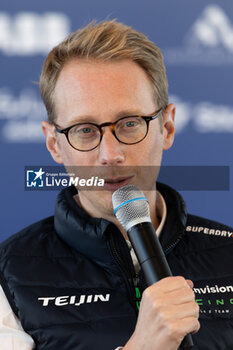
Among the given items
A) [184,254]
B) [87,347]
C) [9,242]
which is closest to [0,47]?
[9,242]

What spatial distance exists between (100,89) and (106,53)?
0.11 metres

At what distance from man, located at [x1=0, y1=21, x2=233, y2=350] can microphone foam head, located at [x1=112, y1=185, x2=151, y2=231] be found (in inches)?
5.9

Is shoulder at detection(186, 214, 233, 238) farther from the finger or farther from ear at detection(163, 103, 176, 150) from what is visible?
the finger

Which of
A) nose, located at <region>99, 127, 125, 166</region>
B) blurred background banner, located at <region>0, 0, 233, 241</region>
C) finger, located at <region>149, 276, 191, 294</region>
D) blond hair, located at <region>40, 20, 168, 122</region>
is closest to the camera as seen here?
finger, located at <region>149, 276, 191, 294</region>

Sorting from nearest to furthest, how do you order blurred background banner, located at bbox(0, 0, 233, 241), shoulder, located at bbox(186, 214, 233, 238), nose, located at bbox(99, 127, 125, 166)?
1. nose, located at bbox(99, 127, 125, 166)
2. shoulder, located at bbox(186, 214, 233, 238)
3. blurred background banner, located at bbox(0, 0, 233, 241)

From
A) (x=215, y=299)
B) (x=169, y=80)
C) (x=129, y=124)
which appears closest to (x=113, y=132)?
(x=129, y=124)

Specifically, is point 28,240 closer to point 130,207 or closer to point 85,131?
point 85,131

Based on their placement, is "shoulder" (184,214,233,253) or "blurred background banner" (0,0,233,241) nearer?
"shoulder" (184,214,233,253)

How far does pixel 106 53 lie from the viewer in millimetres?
1426

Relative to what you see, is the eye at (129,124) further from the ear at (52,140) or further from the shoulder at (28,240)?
the shoulder at (28,240)

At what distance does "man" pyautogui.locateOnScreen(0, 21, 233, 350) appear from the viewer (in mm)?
1308

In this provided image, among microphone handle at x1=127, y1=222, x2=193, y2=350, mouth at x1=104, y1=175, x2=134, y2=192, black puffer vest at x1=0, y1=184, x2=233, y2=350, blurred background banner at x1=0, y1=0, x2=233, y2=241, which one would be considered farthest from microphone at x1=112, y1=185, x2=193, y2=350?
blurred background banner at x1=0, y1=0, x2=233, y2=241

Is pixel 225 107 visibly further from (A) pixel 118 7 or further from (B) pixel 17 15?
(B) pixel 17 15

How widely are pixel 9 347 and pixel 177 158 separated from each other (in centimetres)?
104
